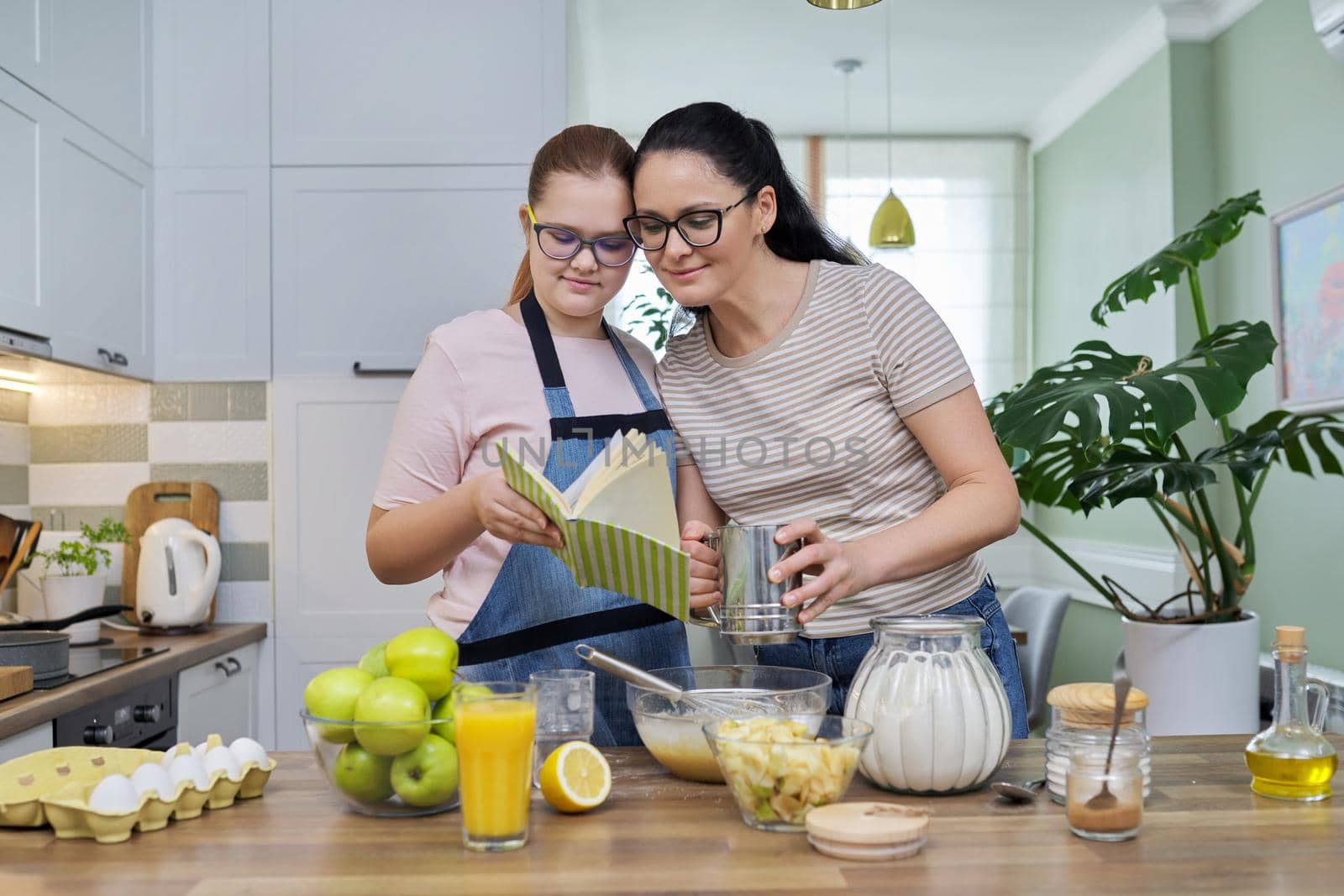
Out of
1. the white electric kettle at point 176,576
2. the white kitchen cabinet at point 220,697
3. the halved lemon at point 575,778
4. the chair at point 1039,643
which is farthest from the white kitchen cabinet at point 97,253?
the chair at point 1039,643

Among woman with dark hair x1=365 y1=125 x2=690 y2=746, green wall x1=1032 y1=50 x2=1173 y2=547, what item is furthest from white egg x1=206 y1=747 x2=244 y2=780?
green wall x1=1032 y1=50 x2=1173 y2=547

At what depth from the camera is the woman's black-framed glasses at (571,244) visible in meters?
1.53

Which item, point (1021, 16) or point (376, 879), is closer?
point (376, 879)

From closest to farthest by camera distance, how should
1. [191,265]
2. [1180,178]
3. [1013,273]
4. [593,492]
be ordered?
[593,492]
[191,265]
[1180,178]
[1013,273]

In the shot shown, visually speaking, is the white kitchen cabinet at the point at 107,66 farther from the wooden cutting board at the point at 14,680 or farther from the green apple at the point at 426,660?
the green apple at the point at 426,660

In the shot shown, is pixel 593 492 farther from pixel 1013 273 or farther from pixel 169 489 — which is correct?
pixel 1013 273

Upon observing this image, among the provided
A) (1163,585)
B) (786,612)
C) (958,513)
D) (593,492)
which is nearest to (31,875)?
(593,492)

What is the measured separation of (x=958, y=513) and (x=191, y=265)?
8.06 ft

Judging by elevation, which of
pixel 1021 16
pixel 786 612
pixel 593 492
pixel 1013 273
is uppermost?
pixel 1021 16

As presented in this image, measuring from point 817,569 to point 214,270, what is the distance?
241 cm

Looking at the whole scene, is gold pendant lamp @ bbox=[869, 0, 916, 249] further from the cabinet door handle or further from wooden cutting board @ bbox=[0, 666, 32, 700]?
wooden cutting board @ bbox=[0, 666, 32, 700]

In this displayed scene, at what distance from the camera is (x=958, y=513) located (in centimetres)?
140

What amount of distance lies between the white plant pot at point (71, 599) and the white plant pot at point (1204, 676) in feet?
8.44

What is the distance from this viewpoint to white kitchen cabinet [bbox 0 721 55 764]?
186 centimetres
